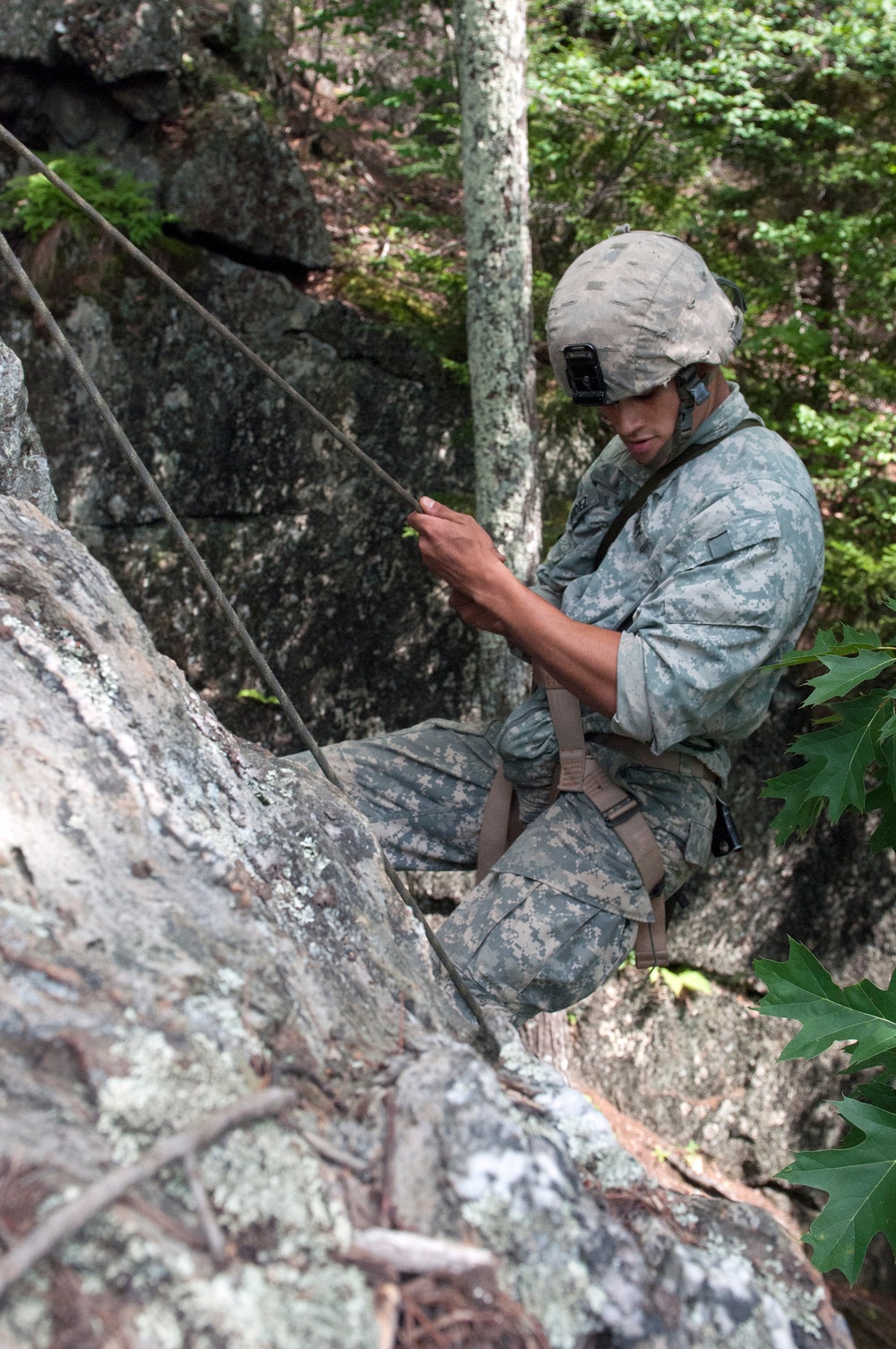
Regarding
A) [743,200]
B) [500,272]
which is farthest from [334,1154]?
[743,200]

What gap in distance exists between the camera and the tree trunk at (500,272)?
3.95 m

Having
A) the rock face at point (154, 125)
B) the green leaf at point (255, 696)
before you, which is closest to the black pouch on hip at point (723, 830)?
the green leaf at point (255, 696)

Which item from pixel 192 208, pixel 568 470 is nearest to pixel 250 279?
pixel 192 208

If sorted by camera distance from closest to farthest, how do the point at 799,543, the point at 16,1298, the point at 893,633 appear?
1. the point at 16,1298
2. the point at 799,543
3. the point at 893,633

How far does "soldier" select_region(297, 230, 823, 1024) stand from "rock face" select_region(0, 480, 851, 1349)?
2.98 feet

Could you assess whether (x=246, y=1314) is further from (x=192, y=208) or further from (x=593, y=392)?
(x=192, y=208)

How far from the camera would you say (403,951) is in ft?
6.47

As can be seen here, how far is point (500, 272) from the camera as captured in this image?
4137mm

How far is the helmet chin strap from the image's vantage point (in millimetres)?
2850

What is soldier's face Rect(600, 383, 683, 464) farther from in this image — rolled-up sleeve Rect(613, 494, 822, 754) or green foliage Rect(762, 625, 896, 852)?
green foliage Rect(762, 625, 896, 852)

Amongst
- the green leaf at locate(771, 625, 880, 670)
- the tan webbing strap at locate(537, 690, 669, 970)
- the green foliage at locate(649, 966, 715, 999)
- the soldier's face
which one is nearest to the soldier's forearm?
the tan webbing strap at locate(537, 690, 669, 970)

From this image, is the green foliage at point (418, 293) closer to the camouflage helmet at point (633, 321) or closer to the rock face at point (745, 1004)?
the camouflage helmet at point (633, 321)

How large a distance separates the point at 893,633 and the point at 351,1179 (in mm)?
4246

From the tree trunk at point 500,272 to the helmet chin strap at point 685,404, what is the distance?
1.29 m
